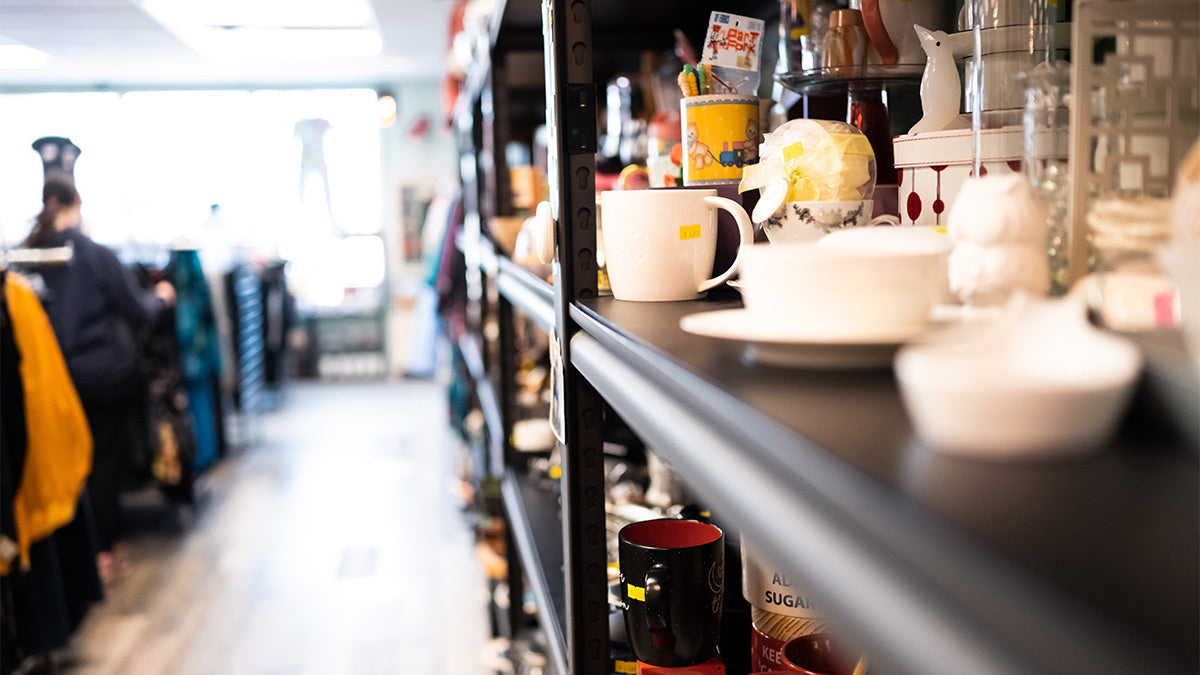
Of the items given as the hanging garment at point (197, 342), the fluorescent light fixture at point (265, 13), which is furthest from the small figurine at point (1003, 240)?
the fluorescent light fixture at point (265, 13)

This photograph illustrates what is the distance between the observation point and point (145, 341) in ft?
13.5

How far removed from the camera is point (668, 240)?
2.65 ft

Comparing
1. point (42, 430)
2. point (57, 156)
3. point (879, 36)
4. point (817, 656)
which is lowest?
point (42, 430)

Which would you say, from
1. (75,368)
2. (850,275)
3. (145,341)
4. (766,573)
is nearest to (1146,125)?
(850,275)

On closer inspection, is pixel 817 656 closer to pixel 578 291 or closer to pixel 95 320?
pixel 578 291

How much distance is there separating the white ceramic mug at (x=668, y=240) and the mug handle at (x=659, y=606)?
0.25 m

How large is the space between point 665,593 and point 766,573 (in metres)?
0.09

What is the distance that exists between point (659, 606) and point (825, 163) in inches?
16.1

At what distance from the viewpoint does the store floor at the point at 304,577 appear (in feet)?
9.67

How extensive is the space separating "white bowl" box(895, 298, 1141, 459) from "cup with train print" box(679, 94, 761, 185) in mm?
622

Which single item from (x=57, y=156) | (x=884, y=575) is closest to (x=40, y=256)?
(x=57, y=156)

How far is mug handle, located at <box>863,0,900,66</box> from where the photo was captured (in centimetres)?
84

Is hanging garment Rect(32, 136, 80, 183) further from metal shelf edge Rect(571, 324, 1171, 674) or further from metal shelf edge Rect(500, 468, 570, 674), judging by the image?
metal shelf edge Rect(571, 324, 1171, 674)

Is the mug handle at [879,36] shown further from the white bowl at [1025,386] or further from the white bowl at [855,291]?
the white bowl at [1025,386]
